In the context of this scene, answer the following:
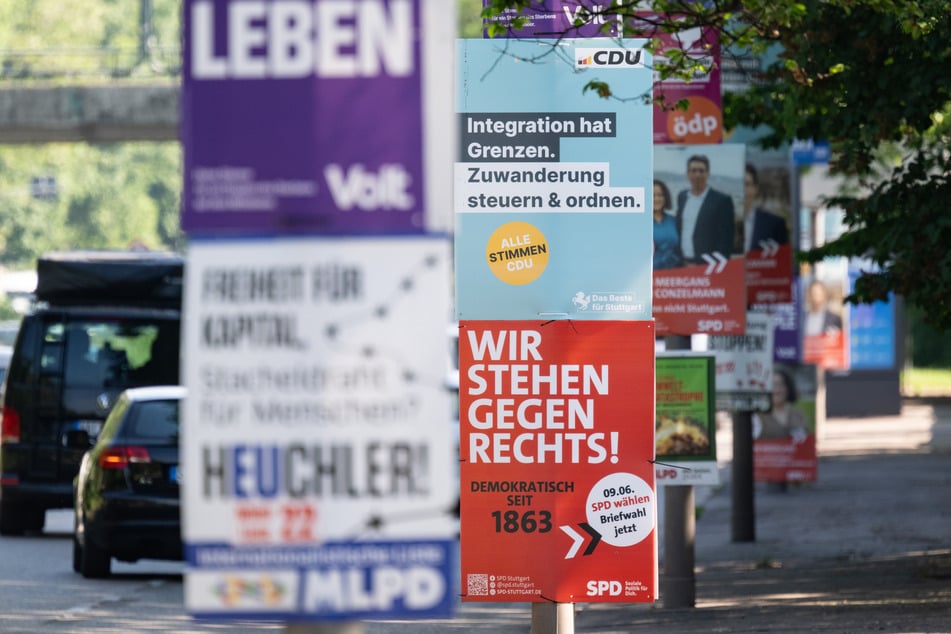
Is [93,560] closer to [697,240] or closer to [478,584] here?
[697,240]

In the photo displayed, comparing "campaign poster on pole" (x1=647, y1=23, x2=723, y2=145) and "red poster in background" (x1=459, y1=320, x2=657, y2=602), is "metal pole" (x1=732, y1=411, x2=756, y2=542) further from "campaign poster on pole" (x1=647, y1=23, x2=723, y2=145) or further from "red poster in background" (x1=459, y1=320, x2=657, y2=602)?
"red poster in background" (x1=459, y1=320, x2=657, y2=602)

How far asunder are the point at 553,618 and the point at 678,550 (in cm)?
343

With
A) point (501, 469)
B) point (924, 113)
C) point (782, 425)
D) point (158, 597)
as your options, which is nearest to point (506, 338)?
point (501, 469)

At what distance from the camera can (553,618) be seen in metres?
8.51

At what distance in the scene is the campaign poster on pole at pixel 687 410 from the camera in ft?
39.5

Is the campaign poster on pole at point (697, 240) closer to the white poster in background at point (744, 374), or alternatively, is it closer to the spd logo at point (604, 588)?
the white poster in background at point (744, 374)

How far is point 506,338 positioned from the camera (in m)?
8.43

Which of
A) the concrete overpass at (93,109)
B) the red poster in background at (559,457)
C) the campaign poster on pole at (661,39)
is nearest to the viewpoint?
the red poster in background at (559,457)

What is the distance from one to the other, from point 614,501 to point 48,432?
33.4ft

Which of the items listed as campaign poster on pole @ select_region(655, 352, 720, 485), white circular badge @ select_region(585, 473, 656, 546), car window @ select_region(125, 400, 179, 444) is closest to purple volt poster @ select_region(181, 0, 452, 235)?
white circular badge @ select_region(585, 473, 656, 546)

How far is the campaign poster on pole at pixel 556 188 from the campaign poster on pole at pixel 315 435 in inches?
174

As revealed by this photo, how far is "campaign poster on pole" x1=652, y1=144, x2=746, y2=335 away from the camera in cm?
1236

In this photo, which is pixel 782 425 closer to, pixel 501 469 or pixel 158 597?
pixel 158 597

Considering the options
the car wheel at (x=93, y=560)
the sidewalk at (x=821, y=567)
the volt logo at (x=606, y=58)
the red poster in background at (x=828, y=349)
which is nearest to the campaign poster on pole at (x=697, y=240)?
the sidewalk at (x=821, y=567)
